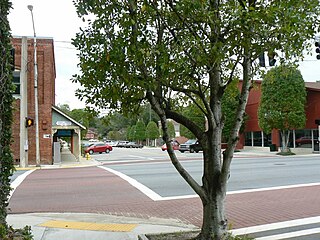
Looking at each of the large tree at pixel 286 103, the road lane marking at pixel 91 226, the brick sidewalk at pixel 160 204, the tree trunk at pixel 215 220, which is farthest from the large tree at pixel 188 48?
the large tree at pixel 286 103

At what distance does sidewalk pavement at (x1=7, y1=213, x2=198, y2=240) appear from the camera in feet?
22.5

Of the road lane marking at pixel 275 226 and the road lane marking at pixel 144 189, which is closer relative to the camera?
the road lane marking at pixel 275 226

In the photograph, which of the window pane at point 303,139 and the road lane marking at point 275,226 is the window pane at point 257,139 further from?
the road lane marking at point 275,226

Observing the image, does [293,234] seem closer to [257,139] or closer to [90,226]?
[90,226]

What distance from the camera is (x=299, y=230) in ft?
23.5

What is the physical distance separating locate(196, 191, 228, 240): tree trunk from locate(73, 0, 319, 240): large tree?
0.6 inches

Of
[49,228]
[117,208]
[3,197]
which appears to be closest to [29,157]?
[117,208]

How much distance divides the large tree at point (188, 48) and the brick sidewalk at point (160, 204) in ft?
9.16

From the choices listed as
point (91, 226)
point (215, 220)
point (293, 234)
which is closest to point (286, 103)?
point (293, 234)

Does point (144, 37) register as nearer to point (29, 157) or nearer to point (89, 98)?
point (89, 98)

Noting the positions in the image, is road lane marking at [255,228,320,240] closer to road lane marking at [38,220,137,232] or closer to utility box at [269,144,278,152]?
road lane marking at [38,220,137,232]

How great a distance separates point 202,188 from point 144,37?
101 inches

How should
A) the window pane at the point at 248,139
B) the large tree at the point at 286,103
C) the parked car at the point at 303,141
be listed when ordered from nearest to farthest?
the large tree at the point at 286,103, the parked car at the point at 303,141, the window pane at the point at 248,139

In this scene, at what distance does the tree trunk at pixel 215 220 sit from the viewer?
555cm
